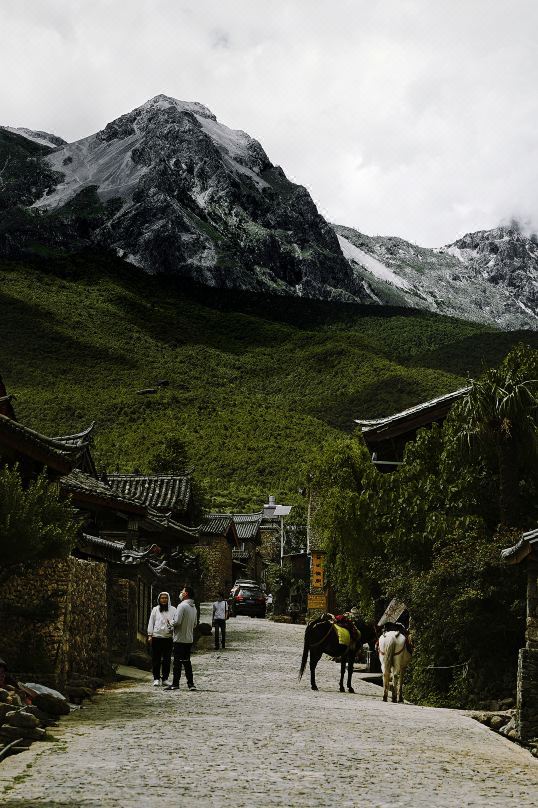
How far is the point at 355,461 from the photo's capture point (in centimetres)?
4553

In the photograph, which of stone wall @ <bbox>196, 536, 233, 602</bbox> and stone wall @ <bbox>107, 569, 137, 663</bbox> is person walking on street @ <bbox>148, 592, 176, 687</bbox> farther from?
stone wall @ <bbox>196, 536, 233, 602</bbox>

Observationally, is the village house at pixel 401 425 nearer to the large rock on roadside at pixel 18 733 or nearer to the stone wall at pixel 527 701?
the stone wall at pixel 527 701

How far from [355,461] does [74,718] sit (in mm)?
31164

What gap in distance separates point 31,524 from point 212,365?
366ft

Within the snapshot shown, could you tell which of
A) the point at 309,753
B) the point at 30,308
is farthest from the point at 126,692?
the point at 30,308

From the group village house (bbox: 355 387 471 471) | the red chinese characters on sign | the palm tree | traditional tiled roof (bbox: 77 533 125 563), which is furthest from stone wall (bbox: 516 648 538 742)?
the red chinese characters on sign

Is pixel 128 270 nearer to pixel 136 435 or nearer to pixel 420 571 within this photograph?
pixel 136 435

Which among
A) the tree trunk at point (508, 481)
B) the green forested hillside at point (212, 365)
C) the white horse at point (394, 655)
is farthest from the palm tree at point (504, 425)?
the green forested hillside at point (212, 365)

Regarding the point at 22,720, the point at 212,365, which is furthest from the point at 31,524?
the point at 212,365

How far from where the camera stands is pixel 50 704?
15.1m

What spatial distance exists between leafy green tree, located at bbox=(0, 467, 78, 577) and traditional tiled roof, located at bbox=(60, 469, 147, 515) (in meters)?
7.25

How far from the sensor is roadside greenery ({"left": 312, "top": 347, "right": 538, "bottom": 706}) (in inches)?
867

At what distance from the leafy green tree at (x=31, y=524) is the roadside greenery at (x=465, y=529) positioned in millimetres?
8740

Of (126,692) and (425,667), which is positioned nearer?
(126,692)
